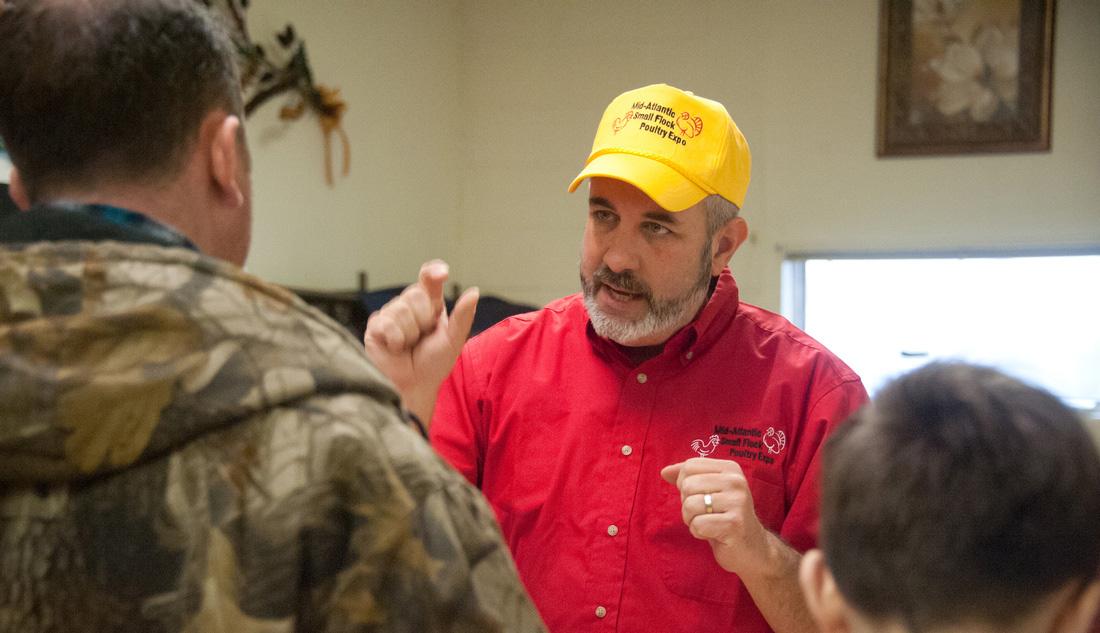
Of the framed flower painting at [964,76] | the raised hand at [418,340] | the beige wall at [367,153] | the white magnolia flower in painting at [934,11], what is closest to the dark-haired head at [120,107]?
the raised hand at [418,340]

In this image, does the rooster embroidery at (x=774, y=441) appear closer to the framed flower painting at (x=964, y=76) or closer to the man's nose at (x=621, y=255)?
the man's nose at (x=621, y=255)

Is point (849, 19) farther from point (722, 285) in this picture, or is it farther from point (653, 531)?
point (653, 531)

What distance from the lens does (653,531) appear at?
55.8 inches

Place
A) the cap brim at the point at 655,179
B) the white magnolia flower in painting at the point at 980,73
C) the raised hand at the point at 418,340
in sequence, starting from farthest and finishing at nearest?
the white magnolia flower in painting at the point at 980,73, the cap brim at the point at 655,179, the raised hand at the point at 418,340

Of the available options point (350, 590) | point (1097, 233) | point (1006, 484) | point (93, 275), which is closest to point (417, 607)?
point (350, 590)

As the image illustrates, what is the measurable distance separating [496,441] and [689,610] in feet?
1.32

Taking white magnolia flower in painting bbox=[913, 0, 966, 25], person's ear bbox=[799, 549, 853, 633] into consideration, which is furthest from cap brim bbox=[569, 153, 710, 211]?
white magnolia flower in painting bbox=[913, 0, 966, 25]

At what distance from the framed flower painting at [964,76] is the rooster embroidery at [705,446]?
106 inches

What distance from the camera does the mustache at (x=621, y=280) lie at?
157cm

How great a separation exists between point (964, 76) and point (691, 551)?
9.96 ft

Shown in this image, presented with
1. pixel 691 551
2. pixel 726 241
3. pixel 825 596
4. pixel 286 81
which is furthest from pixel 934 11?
pixel 825 596

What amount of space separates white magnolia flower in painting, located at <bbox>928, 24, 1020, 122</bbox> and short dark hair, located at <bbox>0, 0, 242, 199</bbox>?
3.57 m

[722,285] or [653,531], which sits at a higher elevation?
[722,285]

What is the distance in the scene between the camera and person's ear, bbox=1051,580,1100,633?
0.69 m
